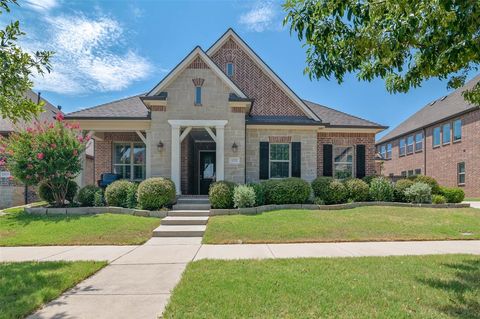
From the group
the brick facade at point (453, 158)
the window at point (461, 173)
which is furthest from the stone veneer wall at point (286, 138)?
the window at point (461, 173)

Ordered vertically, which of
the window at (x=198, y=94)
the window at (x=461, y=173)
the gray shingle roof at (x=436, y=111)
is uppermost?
the gray shingle roof at (x=436, y=111)

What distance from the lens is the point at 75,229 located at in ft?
28.7

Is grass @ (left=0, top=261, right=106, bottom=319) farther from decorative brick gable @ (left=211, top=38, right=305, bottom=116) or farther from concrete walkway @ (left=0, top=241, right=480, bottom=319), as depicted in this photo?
decorative brick gable @ (left=211, top=38, right=305, bottom=116)

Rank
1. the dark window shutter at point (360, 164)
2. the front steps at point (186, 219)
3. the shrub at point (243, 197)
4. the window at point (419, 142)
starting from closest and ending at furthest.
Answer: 1. the front steps at point (186, 219)
2. the shrub at point (243, 197)
3. the dark window shutter at point (360, 164)
4. the window at point (419, 142)

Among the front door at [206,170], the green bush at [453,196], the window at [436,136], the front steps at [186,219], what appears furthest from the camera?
the window at [436,136]

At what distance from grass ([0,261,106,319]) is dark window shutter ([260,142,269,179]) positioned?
29.6ft

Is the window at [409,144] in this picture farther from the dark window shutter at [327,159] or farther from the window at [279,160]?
the window at [279,160]

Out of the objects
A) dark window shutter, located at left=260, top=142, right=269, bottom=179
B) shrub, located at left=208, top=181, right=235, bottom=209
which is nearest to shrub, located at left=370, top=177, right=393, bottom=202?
dark window shutter, located at left=260, top=142, right=269, bottom=179

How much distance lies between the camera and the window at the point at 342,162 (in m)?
15.3

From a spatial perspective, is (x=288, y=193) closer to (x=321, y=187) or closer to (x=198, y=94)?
(x=321, y=187)

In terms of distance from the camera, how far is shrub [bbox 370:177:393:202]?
12.7 meters

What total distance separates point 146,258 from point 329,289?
374 centimetres

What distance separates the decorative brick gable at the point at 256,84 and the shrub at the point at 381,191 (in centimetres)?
481

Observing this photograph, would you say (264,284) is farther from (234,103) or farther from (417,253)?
(234,103)
